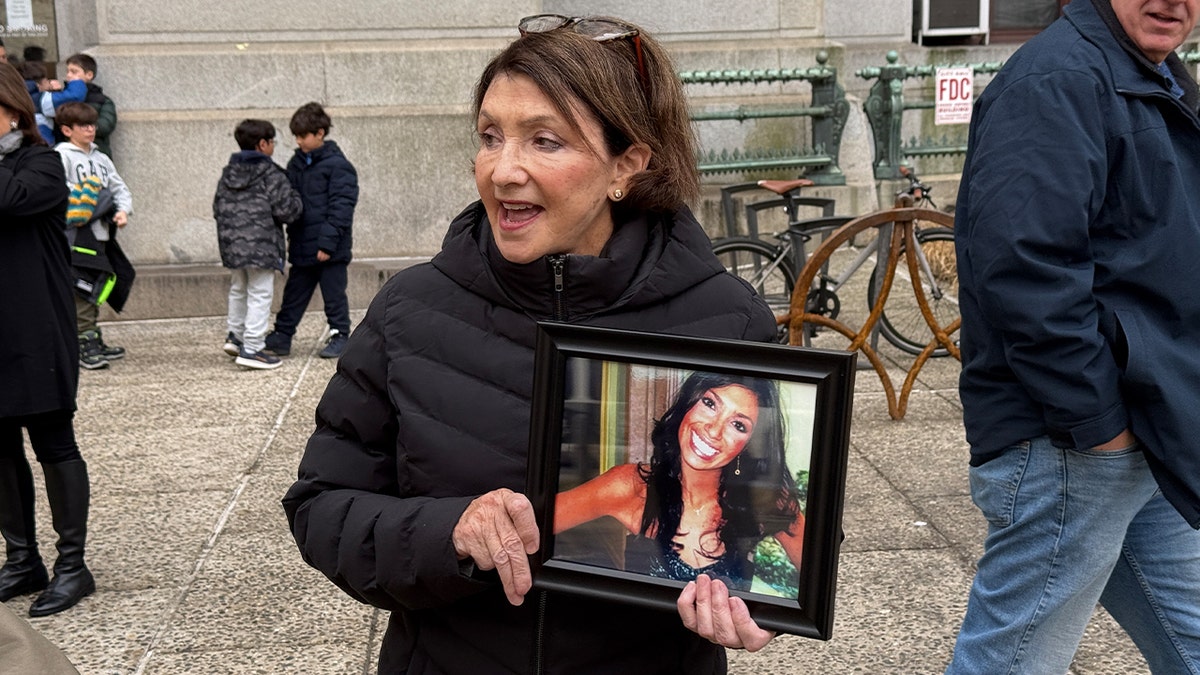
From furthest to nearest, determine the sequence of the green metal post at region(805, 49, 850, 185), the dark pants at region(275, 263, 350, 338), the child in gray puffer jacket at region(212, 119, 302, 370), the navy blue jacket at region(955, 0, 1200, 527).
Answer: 1. the green metal post at region(805, 49, 850, 185)
2. the dark pants at region(275, 263, 350, 338)
3. the child in gray puffer jacket at region(212, 119, 302, 370)
4. the navy blue jacket at region(955, 0, 1200, 527)

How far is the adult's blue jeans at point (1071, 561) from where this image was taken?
262 centimetres

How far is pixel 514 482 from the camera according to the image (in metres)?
1.90

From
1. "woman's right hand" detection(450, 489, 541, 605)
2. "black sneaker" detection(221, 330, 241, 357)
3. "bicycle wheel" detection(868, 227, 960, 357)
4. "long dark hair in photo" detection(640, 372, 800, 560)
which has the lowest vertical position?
"black sneaker" detection(221, 330, 241, 357)

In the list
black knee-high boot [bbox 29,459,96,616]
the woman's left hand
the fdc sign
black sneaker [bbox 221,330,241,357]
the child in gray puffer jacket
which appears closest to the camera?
the woman's left hand

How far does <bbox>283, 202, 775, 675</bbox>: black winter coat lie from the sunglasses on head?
0.25m

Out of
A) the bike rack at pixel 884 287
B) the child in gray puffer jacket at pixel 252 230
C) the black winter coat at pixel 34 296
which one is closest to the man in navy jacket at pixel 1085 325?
the black winter coat at pixel 34 296

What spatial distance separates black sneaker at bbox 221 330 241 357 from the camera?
8500mm

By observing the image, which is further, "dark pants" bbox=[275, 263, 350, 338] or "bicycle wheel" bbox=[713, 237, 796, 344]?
"dark pants" bbox=[275, 263, 350, 338]

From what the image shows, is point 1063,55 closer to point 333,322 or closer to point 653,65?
point 653,65

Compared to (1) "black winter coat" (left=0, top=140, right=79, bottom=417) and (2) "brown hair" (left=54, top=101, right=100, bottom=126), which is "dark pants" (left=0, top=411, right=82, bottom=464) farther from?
(2) "brown hair" (left=54, top=101, right=100, bottom=126)

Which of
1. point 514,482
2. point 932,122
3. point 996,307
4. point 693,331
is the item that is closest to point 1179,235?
point 996,307

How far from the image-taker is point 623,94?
1.91 meters

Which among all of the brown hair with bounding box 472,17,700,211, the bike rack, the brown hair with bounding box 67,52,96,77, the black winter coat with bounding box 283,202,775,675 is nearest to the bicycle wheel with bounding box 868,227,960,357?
the bike rack

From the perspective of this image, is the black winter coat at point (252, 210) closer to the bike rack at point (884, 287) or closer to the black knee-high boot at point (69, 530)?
the bike rack at point (884, 287)
